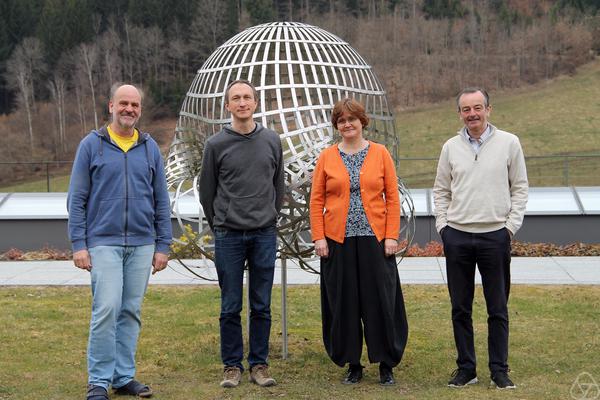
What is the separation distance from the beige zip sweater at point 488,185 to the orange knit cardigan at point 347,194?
371mm

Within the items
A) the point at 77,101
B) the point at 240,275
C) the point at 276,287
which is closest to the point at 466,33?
the point at 77,101

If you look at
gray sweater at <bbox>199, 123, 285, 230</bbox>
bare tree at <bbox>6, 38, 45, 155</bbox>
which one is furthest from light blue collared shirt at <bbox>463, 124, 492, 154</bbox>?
bare tree at <bbox>6, 38, 45, 155</bbox>

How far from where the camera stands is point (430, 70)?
50.9 meters

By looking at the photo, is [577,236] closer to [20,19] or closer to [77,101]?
[77,101]

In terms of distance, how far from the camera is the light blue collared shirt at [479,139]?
5.43 metres

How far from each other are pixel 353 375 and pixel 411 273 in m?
5.34

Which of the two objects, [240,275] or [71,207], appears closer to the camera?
[71,207]

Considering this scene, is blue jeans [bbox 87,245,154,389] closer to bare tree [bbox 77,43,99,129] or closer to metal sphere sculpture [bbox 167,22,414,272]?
metal sphere sculpture [bbox 167,22,414,272]

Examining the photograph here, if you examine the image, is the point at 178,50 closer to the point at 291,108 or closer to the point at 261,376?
the point at 291,108

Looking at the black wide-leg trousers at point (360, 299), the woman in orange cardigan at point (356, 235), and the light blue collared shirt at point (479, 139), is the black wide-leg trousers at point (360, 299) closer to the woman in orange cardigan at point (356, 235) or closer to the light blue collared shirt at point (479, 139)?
the woman in orange cardigan at point (356, 235)

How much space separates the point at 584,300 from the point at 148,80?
43.6 metres

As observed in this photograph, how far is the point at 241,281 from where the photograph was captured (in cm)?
561

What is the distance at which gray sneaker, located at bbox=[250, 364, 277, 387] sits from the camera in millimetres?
5773

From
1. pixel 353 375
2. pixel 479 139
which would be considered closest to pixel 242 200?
pixel 353 375
